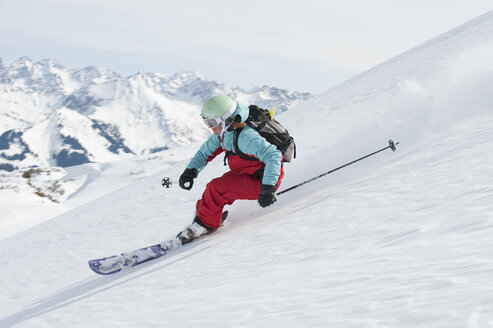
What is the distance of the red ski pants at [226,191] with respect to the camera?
5375 millimetres

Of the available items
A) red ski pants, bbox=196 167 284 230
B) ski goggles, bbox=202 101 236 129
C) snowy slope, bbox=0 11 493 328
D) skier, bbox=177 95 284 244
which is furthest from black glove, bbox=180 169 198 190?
ski goggles, bbox=202 101 236 129

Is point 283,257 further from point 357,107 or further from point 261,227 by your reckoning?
point 357,107

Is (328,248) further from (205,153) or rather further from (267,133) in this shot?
(205,153)

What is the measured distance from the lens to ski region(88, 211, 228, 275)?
5195 millimetres

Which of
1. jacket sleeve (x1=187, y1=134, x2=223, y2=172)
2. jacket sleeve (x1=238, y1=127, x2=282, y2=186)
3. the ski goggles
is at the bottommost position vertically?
jacket sleeve (x1=238, y1=127, x2=282, y2=186)

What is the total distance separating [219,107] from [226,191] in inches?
42.1

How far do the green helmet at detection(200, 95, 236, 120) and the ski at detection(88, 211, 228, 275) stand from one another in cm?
177

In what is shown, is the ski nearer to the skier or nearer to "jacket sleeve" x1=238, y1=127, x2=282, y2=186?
the skier

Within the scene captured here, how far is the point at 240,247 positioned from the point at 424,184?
2.15 metres

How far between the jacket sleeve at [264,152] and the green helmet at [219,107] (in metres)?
0.32

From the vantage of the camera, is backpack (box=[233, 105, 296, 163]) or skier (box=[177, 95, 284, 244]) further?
backpack (box=[233, 105, 296, 163])

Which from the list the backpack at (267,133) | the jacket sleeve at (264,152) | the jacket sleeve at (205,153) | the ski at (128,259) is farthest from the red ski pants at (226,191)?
the jacket sleeve at (205,153)

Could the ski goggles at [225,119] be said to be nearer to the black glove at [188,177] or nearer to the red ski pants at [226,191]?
the red ski pants at [226,191]

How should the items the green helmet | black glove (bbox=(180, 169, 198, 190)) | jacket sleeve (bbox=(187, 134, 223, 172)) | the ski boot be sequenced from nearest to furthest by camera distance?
1. the green helmet
2. the ski boot
3. black glove (bbox=(180, 169, 198, 190))
4. jacket sleeve (bbox=(187, 134, 223, 172))
